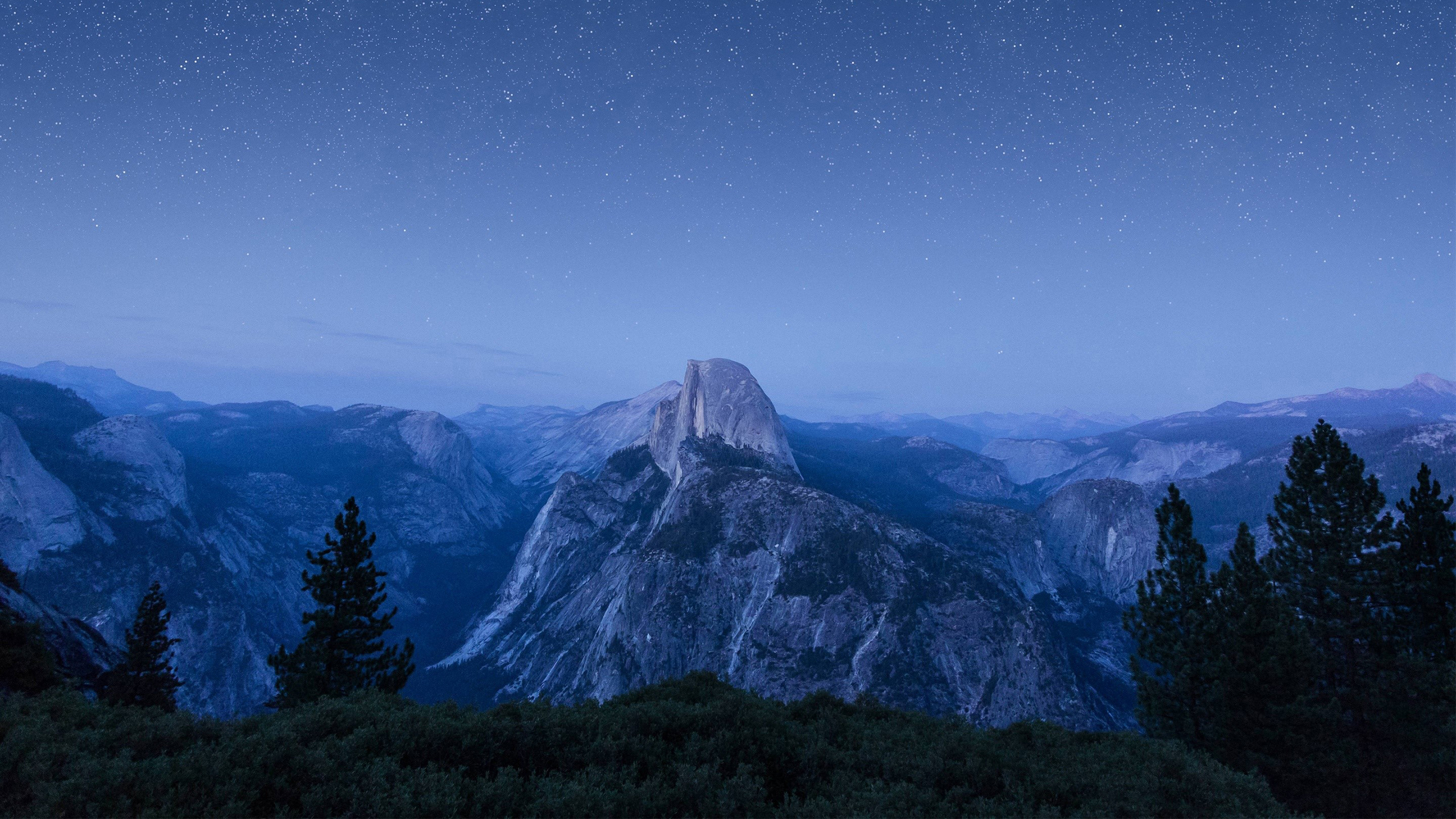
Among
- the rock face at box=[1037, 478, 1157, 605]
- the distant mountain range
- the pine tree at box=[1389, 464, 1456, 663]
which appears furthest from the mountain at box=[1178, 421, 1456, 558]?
the pine tree at box=[1389, 464, 1456, 663]

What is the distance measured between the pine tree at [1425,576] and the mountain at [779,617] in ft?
134

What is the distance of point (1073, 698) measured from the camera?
74625mm

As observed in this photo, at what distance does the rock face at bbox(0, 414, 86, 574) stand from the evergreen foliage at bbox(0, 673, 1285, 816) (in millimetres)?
140030

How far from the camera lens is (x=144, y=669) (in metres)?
33.2

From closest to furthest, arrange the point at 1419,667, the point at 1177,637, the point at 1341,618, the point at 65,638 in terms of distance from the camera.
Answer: the point at 1419,667 → the point at 1177,637 → the point at 1341,618 → the point at 65,638

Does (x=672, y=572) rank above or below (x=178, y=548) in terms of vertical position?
above

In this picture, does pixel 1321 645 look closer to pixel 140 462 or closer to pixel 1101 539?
pixel 1101 539

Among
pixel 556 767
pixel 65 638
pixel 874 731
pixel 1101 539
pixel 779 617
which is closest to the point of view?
pixel 556 767

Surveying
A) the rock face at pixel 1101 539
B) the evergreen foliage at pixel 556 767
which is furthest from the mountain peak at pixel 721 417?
the evergreen foliage at pixel 556 767

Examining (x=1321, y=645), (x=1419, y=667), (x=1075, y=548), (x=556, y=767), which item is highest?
(x=1419, y=667)

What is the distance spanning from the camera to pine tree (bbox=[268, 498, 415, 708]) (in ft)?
97.6

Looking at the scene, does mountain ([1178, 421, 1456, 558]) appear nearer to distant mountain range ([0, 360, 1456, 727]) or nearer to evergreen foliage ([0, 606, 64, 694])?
distant mountain range ([0, 360, 1456, 727])

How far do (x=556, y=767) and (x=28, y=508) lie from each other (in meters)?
158

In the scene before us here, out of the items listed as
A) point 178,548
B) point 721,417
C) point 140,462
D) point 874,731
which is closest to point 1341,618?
point 874,731
